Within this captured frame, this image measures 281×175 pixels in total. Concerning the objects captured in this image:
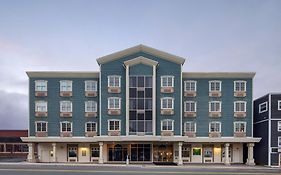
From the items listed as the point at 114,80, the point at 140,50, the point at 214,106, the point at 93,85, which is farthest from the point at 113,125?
the point at 214,106

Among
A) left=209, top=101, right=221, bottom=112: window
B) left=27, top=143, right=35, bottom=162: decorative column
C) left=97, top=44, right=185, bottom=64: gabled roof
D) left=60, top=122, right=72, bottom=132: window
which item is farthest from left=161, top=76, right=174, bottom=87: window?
left=27, top=143, right=35, bottom=162: decorative column

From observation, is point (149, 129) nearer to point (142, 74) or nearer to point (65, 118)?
point (142, 74)

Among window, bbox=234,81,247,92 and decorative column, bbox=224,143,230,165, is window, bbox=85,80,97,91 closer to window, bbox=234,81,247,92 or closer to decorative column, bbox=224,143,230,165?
decorative column, bbox=224,143,230,165

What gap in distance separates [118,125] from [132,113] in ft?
9.37

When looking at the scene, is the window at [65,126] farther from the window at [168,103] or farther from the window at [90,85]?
the window at [168,103]

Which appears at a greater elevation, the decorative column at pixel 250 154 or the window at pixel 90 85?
the window at pixel 90 85

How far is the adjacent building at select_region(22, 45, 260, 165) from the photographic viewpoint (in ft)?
131

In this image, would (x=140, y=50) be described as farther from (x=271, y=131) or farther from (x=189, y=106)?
(x=271, y=131)

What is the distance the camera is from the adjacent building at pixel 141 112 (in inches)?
1574

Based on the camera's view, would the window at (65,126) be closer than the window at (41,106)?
A: Yes

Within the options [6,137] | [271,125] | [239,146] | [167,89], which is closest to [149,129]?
[167,89]

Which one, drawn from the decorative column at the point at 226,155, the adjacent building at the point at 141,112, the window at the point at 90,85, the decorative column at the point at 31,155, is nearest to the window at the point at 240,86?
the adjacent building at the point at 141,112

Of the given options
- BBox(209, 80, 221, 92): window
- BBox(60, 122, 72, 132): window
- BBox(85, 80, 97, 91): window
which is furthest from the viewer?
BBox(85, 80, 97, 91): window

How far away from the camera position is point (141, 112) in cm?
3997
